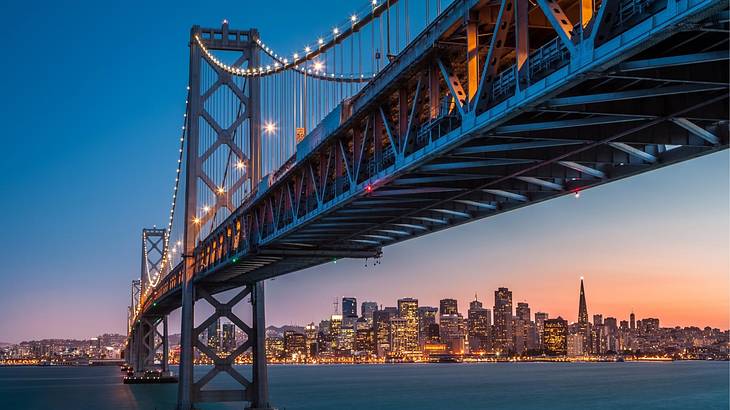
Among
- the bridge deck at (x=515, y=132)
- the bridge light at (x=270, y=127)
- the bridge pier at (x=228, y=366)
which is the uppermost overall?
the bridge light at (x=270, y=127)

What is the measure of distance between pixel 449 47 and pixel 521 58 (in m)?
3.32

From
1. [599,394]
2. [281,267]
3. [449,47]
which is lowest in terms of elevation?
[599,394]

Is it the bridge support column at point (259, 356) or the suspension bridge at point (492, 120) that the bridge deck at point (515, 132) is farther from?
the bridge support column at point (259, 356)

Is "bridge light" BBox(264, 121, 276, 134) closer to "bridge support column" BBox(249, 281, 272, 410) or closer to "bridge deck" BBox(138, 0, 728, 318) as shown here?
"bridge support column" BBox(249, 281, 272, 410)

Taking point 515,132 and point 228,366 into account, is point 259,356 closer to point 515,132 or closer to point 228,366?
point 228,366

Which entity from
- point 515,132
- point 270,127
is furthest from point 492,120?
point 270,127

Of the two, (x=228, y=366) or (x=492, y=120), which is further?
(x=228, y=366)

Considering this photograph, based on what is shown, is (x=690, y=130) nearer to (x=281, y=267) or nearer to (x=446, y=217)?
(x=446, y=217)

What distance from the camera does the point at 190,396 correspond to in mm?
43906

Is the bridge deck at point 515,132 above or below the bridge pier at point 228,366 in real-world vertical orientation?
above

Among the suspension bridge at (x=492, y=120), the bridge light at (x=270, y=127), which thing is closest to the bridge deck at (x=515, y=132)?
the suspension bridge at (x=492, y=120)

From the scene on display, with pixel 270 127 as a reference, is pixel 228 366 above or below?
below

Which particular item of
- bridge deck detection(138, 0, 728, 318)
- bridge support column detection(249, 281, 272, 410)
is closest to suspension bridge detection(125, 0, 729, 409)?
bridge deck detection(138, 0, 728, 318)

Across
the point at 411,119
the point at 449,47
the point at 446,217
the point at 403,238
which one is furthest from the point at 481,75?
the point at 403,238
